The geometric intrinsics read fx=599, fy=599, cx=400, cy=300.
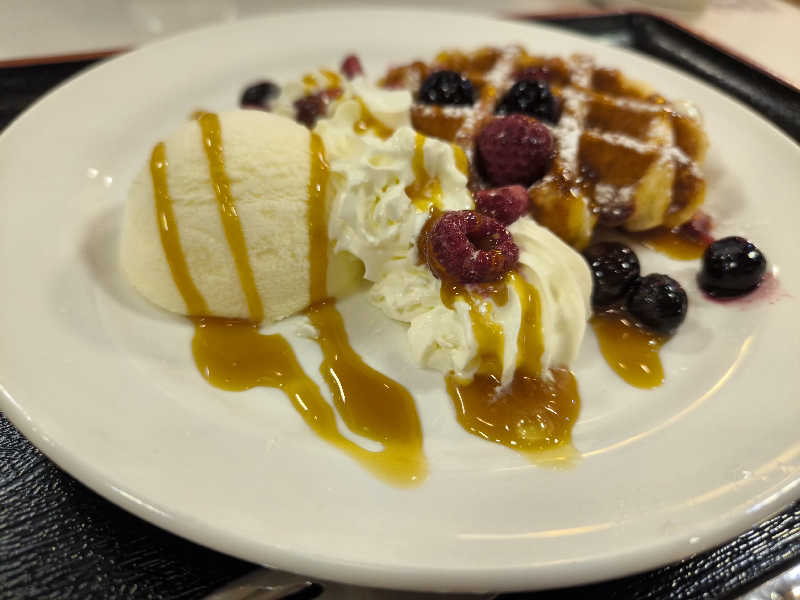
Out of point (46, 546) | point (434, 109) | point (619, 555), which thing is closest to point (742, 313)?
point (619, 555)

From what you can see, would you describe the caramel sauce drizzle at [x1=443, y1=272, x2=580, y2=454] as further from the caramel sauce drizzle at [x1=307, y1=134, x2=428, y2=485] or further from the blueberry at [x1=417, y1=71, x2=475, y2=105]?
the blueberry at [x1=417, y1=71, x2=475, y2=105]

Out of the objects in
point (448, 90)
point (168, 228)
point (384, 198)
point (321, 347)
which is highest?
point (448, 90)

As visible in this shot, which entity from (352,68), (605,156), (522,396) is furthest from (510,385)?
(352,68)

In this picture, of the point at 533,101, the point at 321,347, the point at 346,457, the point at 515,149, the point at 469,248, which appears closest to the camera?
the point at 346,457

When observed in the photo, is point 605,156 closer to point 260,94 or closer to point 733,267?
point 733,267

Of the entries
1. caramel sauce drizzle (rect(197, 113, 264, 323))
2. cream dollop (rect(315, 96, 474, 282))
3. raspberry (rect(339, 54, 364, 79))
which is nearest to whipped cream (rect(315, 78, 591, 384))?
cream dollop (rect(315, 96, 474, 282))

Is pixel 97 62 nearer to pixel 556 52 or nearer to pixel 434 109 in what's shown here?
pixel 434 109

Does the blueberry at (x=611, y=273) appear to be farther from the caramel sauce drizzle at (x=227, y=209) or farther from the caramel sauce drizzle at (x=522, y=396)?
the caramel sauce drizzle at (x=227, y=209)
